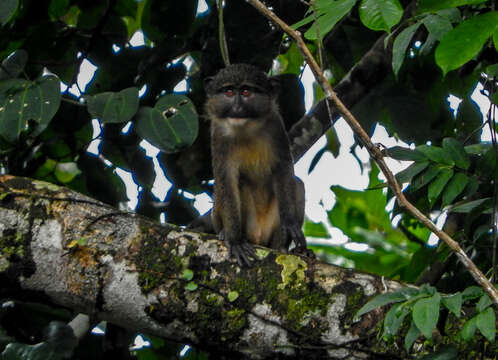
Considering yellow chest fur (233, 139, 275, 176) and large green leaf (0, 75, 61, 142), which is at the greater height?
yellow chest fur (233, 139, 275, 176)

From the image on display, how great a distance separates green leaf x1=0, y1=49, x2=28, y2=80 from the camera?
4.37 metres

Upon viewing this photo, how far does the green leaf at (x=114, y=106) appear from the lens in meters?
4.04

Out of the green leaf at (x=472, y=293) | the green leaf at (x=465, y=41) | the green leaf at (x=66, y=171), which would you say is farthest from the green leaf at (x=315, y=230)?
the green leaf at (x=465, y=41)

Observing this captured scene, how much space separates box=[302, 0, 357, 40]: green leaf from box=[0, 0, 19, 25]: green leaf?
177 centimetres

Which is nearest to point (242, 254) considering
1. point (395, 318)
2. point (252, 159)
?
point (395, 318)

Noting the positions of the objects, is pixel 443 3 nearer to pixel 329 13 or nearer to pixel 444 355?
pixel 329 13

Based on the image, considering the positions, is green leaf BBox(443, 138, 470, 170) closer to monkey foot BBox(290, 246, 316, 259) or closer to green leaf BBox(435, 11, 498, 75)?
green leaf BBox(435, 11, 498, 75)

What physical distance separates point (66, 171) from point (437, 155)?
2869 mm

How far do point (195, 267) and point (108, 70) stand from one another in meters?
2.12

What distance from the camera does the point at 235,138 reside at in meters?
5.92

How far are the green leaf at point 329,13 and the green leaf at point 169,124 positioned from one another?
1340mm

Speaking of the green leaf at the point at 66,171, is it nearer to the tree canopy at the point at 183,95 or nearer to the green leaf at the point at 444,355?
the tree canopy at the point at 183,95

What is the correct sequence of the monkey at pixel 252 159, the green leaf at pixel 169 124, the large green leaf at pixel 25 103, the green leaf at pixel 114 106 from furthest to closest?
the monkey at pixel 252 159
the green leaf at pixel 169 124
the green leaf at pixel 114 106
the large green leaf at pixel 25 103

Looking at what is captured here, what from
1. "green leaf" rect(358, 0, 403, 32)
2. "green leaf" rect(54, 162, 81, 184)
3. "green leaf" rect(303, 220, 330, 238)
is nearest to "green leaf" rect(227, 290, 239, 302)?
"green leaf" rect(358, 0, 403, 32)
